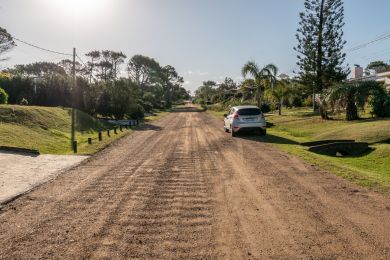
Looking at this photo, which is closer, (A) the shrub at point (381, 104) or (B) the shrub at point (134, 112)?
(A) the shrub at point (381, 104)

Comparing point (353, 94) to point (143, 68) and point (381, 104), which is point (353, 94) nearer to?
point (381, 104)

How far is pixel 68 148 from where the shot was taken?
2003cm

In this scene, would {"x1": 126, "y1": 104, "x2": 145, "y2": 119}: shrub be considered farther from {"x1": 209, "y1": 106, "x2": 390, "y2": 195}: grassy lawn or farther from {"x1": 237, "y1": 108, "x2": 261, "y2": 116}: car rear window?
{"x1": 237, "y1": 108, "x2": 261, "y2": 116}: car rear window

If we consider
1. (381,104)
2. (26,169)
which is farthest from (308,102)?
(26,169)

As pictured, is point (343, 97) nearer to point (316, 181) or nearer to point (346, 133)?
point (346, 133)

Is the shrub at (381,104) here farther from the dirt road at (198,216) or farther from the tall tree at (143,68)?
the tall tree at (143,68)

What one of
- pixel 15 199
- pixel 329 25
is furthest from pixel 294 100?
pixel 15 199

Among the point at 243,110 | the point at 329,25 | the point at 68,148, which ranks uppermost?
the point at 329,25

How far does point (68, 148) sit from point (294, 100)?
40.1 metres

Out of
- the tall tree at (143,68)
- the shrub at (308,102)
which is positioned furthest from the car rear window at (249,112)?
the tall tree at (143,68)

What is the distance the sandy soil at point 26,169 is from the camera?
9.82 metres

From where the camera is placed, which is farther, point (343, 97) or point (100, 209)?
point (343, 97)

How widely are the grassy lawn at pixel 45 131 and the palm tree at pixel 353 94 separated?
42.0 feet

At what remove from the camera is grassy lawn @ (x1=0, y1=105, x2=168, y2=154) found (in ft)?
61.7
